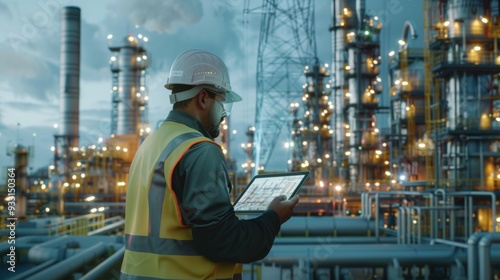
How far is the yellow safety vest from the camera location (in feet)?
6.93

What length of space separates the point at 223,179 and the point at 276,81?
45.6m

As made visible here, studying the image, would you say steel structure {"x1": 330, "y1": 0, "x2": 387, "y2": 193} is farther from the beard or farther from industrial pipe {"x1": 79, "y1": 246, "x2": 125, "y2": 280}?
the beard

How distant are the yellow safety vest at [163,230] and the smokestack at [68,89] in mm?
44372

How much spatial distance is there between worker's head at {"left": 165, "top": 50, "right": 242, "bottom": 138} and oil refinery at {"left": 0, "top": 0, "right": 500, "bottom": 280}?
277cm

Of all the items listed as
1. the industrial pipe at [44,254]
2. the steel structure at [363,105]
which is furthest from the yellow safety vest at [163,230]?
the steel structure at [363,105]

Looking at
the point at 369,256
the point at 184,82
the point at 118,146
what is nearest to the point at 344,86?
the point at 118,146

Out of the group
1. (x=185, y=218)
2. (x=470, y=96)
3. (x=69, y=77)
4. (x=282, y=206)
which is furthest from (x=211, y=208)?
(x=69, y=77)

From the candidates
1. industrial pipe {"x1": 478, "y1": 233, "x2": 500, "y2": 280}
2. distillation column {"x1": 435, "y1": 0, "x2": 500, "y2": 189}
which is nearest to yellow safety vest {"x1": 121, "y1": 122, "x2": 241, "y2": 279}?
industrial pipe {"x1": 478, "y1": 233, "x2": 500, "y2": 280}

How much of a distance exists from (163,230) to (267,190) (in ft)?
2.10

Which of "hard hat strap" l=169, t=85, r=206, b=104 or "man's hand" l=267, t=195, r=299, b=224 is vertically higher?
"hard hat strap" l=169, t=85, r=206, b=104

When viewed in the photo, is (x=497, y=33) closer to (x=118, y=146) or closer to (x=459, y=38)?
(x=459, y=38)

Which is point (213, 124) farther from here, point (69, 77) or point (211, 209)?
point (69, 77)

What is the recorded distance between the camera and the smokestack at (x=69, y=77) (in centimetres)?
4484

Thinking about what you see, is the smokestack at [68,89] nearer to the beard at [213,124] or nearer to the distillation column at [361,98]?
the distillation column at [361,98]
